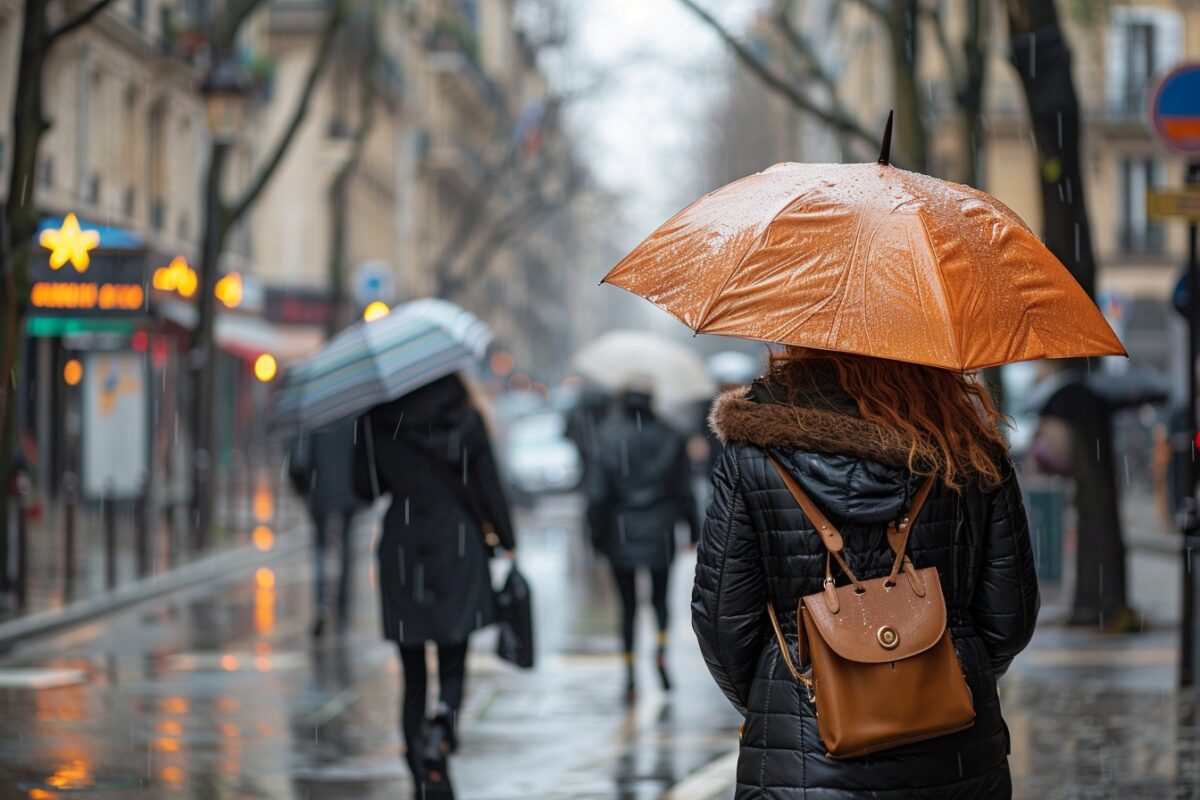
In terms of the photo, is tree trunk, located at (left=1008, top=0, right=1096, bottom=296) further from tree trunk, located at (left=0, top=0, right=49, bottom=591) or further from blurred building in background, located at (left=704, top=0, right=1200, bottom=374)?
blurred building in background, located at (left=704, top=0, right=1200, bottom=374)

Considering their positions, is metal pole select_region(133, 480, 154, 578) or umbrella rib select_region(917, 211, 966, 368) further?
metal pole select_region(133, 480, 154, 578)

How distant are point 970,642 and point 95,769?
17.7ft

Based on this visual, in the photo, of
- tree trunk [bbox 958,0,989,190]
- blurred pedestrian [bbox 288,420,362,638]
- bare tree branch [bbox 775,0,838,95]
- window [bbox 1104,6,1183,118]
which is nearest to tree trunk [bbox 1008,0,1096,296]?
tree trunk [bbox 958,0,989,190]

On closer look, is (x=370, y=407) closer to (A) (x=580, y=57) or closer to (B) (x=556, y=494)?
(B) (x=556, y=494)

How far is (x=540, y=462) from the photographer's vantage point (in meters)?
32.4

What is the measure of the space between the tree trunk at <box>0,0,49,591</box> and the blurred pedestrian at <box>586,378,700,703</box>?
4.81 m

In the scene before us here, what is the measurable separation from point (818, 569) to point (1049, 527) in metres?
14.7

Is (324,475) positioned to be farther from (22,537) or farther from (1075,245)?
(1075,245)

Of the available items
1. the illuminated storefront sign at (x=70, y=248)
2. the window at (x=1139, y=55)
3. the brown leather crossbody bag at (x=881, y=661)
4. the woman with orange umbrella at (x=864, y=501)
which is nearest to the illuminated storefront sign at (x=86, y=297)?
the illuminated storefront sign at (x=70, y=248)

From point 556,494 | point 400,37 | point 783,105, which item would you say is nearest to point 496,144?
point 400,37

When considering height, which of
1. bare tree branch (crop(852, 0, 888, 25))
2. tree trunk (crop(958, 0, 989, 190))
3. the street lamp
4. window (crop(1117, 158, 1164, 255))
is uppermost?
window (crop(1117, 158, 1164, 255))

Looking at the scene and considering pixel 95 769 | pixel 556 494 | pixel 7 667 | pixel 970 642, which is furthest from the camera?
pixel 556 494

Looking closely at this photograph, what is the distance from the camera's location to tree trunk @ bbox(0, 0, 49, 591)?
1398cm

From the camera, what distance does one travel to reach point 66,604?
15484mm
